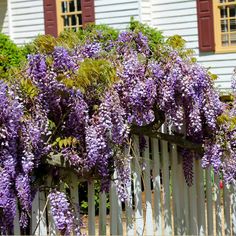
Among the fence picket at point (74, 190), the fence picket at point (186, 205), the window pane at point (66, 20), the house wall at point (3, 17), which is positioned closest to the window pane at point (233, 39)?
the window pane at point (66, 20)

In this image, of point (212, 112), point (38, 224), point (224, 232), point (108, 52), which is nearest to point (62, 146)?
point (38, 224)

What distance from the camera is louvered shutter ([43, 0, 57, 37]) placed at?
1438cm

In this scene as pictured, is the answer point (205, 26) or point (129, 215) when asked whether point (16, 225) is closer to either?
point (129, 215)

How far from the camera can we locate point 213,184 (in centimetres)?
548

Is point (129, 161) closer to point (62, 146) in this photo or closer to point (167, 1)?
point (62, 146)

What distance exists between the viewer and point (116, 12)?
13.5 m

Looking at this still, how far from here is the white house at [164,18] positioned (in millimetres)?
12719

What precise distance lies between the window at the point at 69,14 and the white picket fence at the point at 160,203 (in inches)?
366

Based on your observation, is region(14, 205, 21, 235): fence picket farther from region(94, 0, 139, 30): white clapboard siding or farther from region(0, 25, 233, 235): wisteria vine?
region(94, 0, 139, 30): white clapboard siding

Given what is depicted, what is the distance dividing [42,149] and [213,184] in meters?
1.82

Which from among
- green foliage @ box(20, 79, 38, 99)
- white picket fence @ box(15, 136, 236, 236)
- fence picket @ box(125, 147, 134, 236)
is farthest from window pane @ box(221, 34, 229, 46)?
green foliage @ box(20, 79, 38, 99)

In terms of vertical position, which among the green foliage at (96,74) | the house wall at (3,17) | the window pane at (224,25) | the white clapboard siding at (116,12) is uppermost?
A: the house wall at (3,17)

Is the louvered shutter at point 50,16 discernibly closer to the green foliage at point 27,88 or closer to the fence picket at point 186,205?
the fence picket at point 186,205

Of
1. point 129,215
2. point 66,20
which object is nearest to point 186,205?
point 129,215
